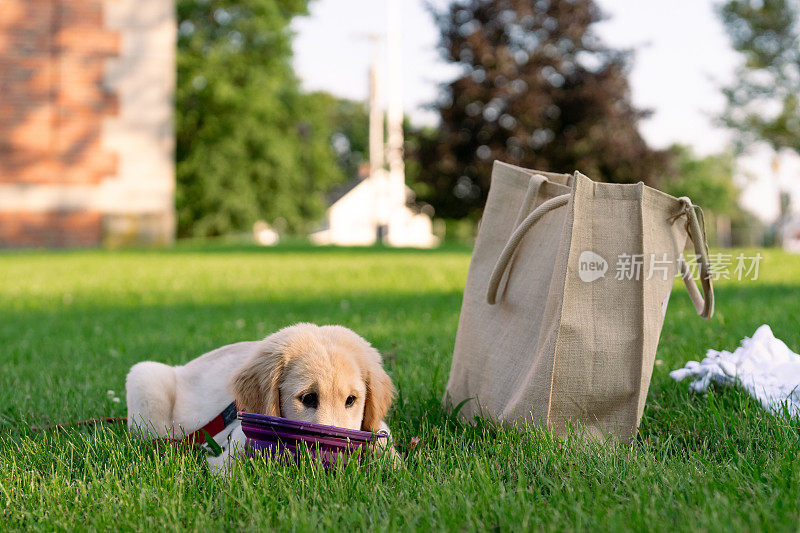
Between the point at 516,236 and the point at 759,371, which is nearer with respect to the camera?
the point at 516,236

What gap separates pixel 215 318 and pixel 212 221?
1196 inches

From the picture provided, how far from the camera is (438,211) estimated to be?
966 inches

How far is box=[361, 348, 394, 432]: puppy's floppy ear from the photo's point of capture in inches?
99.7

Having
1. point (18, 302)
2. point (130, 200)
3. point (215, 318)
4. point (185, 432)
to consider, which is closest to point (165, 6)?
point (130, 200)

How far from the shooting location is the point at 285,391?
244 centimetres

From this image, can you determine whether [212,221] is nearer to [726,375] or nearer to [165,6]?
[165,6]

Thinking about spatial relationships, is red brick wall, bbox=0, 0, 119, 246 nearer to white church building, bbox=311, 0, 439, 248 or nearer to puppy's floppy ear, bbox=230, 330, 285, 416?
white church building, bbox=311, 0, 439, 248

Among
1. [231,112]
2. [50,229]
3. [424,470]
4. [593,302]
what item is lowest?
[424,470]

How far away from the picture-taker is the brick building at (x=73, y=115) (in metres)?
17.7

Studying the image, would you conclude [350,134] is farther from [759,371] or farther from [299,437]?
[299,437]

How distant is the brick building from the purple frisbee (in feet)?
57.0

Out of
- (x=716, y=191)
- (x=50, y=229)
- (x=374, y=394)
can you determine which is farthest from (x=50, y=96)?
(x=716, y=191)

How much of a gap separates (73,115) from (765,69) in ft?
76.1

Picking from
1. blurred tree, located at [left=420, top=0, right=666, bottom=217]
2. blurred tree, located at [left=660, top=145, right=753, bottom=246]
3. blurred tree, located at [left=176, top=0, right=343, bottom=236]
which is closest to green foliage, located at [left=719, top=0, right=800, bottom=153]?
blurred tree, located at [left=420, top=0, right=666, bottom=217]
